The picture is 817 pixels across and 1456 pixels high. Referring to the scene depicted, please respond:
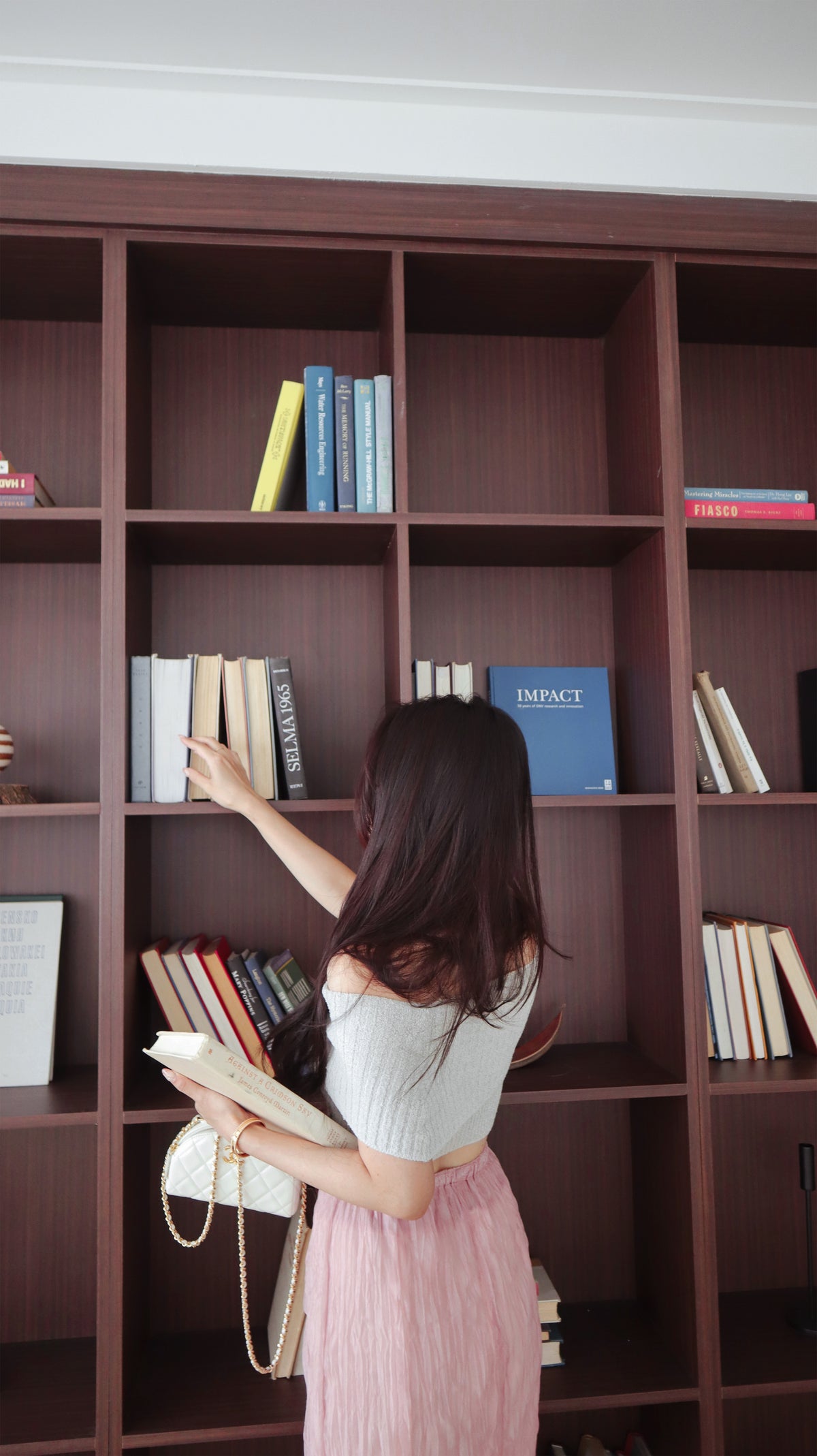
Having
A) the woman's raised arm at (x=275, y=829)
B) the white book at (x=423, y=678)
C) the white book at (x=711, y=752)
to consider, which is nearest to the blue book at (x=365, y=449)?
the white book at (x=423, y=678)

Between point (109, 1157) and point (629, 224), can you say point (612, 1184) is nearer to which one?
point (109, 1157)

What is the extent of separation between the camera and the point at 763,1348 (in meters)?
1.75

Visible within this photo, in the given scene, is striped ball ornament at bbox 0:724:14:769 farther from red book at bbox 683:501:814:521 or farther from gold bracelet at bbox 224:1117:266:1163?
red book at bbox 683:501:814:521

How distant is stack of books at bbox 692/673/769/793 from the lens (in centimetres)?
179

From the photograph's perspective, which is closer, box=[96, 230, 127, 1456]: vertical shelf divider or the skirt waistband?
the skirt waistband

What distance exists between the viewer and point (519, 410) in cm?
207

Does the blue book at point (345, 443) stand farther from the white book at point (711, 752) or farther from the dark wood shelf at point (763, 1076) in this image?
the dark wood shelf at point (763, 1076)

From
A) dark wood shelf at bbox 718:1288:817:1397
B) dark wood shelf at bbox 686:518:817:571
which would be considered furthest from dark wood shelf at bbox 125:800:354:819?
dark wood shelf at bbox 718:1288:817:1397

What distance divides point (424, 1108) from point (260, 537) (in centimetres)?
109

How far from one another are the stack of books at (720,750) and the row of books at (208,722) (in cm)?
79

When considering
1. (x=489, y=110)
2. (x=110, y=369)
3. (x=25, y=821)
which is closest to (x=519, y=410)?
(x=489, y=110)

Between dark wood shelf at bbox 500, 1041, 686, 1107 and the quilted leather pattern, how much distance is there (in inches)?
17.3

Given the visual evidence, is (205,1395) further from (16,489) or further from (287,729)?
(16,489)

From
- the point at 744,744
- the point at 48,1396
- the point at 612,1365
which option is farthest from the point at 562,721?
the point at 48,1396
